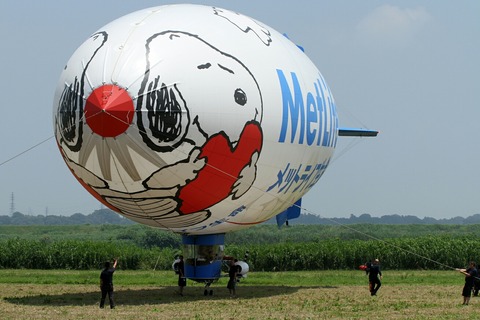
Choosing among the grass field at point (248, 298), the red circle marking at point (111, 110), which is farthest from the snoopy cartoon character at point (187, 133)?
the grass field at point (248, 298)

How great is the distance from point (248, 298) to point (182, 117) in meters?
10.0

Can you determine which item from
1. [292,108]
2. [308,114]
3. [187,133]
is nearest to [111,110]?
[187,133]

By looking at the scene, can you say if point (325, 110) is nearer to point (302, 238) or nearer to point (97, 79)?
point (97, 79)

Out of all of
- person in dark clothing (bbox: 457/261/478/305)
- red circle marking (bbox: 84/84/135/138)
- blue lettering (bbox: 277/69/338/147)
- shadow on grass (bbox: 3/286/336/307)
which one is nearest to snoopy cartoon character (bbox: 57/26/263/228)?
red circle marking (bbox: 84/84/135/138)

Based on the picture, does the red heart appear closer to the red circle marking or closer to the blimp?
the blimp

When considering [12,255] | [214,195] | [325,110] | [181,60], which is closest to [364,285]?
[325,110]

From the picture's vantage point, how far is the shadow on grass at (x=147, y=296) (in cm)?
3262

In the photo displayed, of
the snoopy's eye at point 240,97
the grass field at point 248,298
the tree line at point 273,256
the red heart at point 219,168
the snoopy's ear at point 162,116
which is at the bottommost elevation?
the grass field at point 248,298

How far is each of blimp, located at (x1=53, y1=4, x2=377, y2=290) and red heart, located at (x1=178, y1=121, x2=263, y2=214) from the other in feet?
0.11

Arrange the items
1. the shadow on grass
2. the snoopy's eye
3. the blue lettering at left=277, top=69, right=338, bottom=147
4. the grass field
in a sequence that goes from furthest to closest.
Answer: the shadow on grass < the blue lettering at left=277, top=69, right=338, bottom=147 < the grass field < the snoopy's eye

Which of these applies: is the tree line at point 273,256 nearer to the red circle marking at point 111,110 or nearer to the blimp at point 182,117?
the blimp at point 182,117

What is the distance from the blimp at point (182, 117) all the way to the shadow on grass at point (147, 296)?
3494 mm

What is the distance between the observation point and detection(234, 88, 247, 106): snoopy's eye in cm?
2780

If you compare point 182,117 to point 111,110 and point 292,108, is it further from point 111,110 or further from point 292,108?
point 292,108
